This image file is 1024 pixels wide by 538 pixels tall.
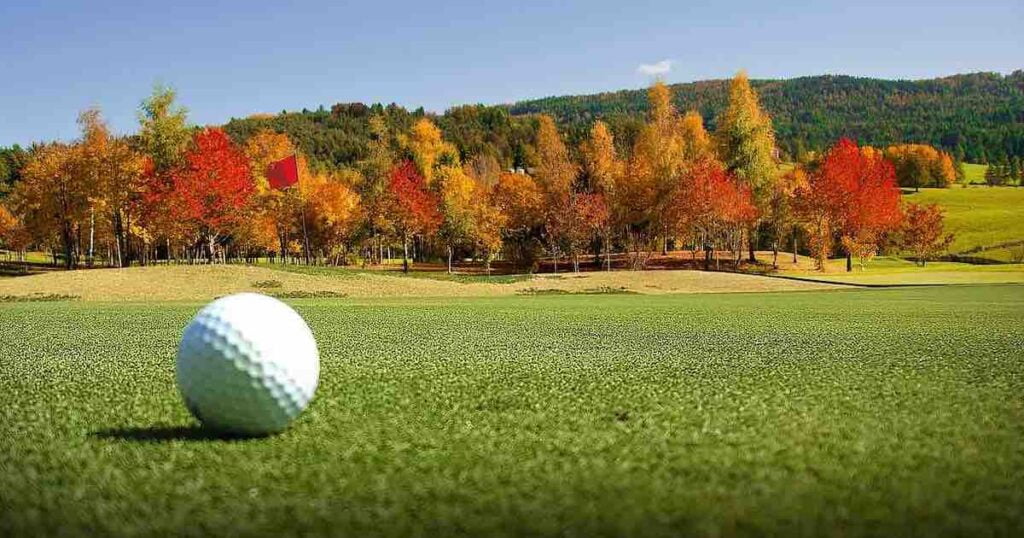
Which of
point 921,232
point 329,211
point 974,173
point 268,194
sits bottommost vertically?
point 921,232

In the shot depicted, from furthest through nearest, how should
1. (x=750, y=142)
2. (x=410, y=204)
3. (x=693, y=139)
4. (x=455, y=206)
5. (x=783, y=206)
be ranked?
(x=693, y=139) → (x=455, y=206) → (x=783, y=206) → (x=750, y=142) → (x=410, y=204)

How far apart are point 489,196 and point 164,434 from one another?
62695 mm

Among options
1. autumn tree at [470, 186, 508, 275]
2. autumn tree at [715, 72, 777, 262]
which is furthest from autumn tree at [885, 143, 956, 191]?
autumn tree at [470, 186, 508, 275]

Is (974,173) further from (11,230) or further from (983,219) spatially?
(11,230)

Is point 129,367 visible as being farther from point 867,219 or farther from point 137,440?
point 867,219

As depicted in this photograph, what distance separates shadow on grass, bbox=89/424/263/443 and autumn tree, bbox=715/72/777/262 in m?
55.2

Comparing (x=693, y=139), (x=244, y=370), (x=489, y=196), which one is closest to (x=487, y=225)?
(x=489, y=196)

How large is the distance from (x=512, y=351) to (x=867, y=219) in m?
46.8

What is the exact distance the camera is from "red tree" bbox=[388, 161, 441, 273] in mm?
55781

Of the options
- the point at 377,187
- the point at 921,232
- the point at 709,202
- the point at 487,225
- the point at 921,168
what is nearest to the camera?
the point at 709,202

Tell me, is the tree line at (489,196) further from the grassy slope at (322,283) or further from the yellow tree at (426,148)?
the grassy slope at (322,283)

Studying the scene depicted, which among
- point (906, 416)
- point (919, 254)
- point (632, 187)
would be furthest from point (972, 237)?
point (906, 416)

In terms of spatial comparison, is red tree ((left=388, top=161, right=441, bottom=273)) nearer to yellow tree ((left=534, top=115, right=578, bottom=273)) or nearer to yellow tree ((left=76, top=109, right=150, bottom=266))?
yellow tree ((left=534, top=115, right=578, bottom=273))

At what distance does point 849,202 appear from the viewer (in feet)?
167
